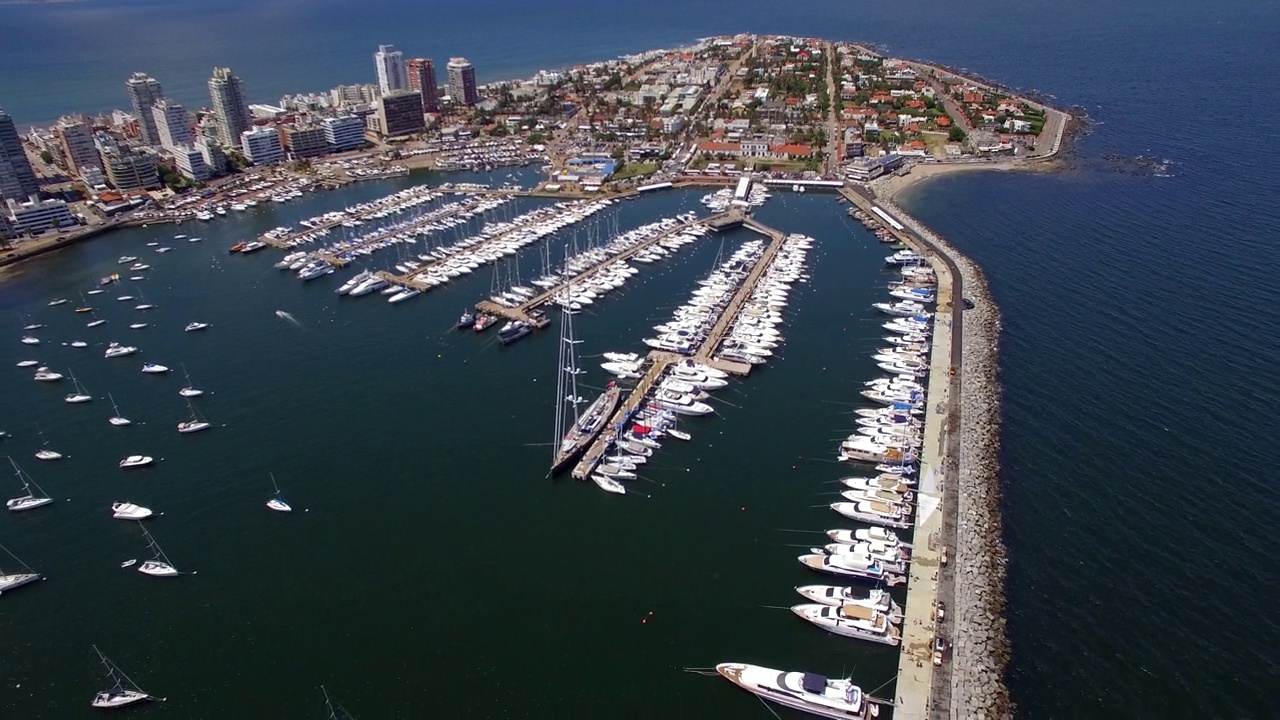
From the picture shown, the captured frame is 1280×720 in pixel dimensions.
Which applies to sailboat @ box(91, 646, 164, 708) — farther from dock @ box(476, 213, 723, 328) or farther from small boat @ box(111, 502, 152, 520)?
dock @ box(476, 213, 723, 328)

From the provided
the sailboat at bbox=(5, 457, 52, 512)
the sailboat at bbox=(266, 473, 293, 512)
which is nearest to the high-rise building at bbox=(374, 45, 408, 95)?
the sailboat at bbox=(5, 457, 52, 512)

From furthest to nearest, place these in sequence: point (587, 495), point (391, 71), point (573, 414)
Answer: point (391, 71)
point (573, 414)
point (587, 495)

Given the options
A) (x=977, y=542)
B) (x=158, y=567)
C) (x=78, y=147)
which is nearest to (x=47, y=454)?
(x=158, y=567)

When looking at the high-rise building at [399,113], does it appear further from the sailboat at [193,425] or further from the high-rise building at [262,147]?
the sailboat at [193,425]

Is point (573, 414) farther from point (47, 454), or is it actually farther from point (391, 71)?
point (391, 71)

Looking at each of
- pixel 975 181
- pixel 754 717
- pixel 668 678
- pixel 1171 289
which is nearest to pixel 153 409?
pixel 668 678

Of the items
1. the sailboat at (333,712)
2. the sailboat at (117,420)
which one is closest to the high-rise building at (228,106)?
the sailboat at (117,420)
